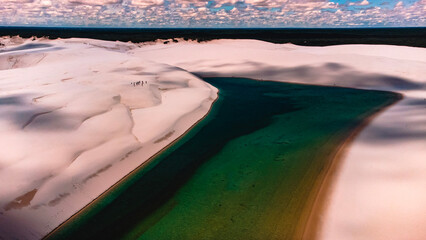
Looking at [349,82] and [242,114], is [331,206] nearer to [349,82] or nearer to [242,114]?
[242,114]

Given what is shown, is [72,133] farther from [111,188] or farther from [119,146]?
[111,188]

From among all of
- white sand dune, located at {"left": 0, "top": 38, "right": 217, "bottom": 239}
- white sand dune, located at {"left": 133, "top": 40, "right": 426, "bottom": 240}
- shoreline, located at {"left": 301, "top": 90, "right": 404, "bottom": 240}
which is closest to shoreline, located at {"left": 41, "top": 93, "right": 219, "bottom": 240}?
white sand dune, located at {"left": 0, "top": 38, "right": 217, "bottom": 239}

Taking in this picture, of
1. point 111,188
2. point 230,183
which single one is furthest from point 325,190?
point 111,188

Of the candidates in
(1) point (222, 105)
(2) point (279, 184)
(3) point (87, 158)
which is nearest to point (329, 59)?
(1) point (222, 105)

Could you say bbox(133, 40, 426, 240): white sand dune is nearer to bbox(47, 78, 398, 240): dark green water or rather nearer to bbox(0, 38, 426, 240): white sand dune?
bbox(0, 38, 426, 240): white sand dune

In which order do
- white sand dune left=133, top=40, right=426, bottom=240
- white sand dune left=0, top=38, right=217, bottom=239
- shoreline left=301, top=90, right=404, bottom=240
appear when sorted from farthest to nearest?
white sand dune left=0, top=38, right=217, bottom=239, shoreline left=301, top=90, right=404, bottom=240, white sand dune left=133, top=40, right=426, bottom=240
